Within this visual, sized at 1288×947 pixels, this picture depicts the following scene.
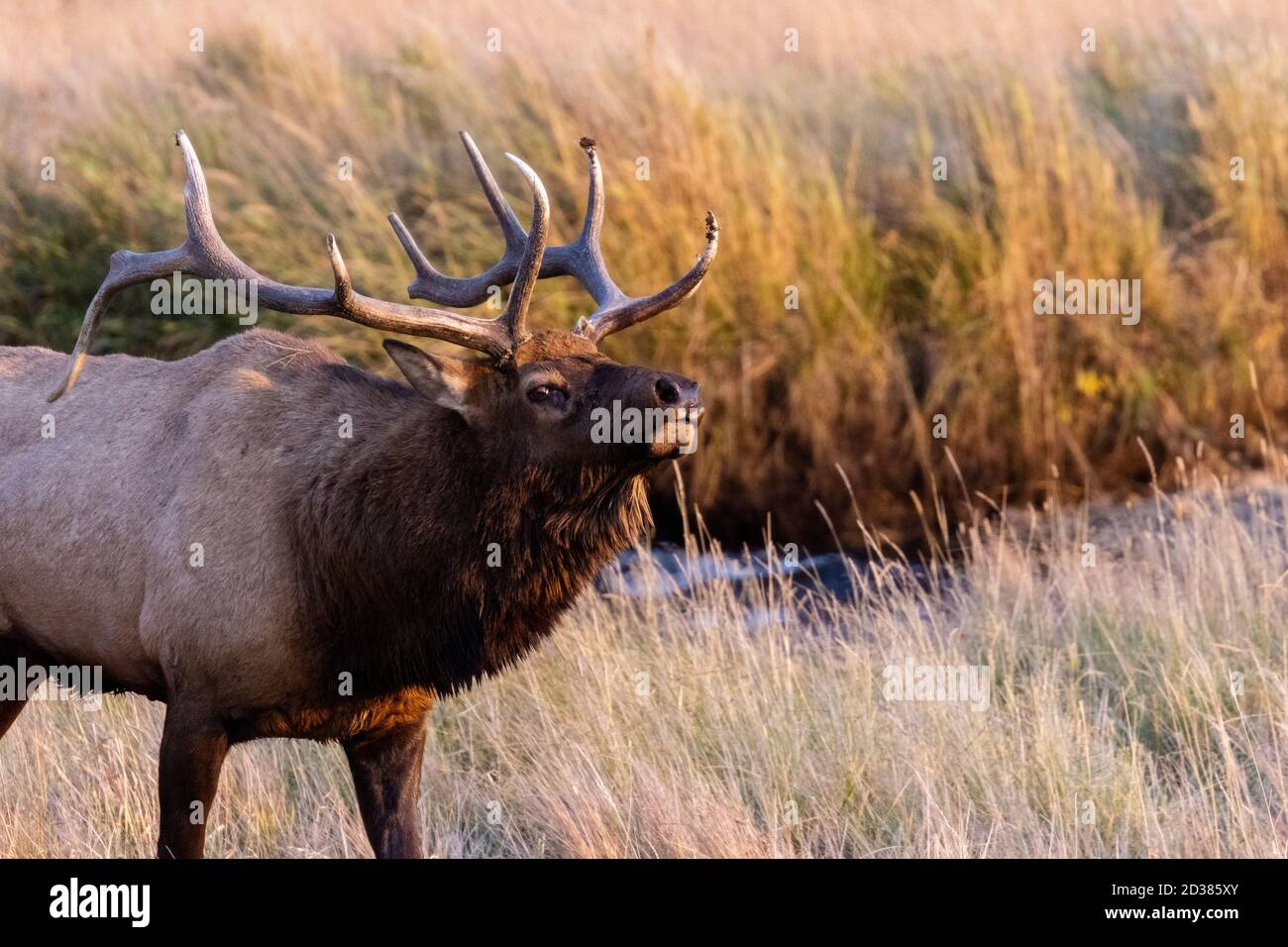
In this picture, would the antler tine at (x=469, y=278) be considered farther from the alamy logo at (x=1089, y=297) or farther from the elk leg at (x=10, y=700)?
the alamy logo at (x=1089, y=297)

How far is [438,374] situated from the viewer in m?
5.15

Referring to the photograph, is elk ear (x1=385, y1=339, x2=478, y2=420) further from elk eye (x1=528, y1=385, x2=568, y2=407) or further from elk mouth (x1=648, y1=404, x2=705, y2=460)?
elk mouth (x1=648, y1=404, x2=705, y2=460)

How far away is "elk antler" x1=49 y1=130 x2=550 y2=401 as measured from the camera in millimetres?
5105

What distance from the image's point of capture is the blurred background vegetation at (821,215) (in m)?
10.2

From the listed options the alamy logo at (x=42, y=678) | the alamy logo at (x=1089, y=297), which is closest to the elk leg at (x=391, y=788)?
the alamy logo at (x=42, y=678)

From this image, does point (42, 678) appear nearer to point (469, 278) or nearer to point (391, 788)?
point (391, 788)

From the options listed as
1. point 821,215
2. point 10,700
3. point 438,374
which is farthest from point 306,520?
point 821,215

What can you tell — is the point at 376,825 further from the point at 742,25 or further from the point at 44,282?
the point at 742,25

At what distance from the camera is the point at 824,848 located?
19.2ft

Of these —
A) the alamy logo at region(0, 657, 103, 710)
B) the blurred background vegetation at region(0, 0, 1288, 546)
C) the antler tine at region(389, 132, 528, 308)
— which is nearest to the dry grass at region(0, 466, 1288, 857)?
the alamy logo at region(0, 657, 103, 710)

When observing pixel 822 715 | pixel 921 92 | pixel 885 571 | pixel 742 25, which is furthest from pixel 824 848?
pixel 742 25

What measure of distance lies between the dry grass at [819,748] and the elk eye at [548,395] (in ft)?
4.74

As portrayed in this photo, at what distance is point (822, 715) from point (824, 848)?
2.26 feet

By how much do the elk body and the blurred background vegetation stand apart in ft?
15.0
